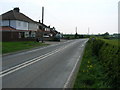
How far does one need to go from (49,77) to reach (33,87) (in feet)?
6.70

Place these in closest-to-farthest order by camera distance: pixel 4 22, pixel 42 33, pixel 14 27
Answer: pixel 42 33 → pixel 14 27 → pixel 4 22

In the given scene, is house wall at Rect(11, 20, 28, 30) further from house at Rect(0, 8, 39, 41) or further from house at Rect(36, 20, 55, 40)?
house at Rect(36, 20, 55, 40)

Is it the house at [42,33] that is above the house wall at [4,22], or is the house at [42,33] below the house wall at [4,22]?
below

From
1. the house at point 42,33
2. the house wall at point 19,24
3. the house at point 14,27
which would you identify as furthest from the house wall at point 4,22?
the house at point 42,33

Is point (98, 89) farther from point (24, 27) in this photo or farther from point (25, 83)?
point (24, 27)

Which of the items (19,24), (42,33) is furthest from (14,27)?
(42,33)

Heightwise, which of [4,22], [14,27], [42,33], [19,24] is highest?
[4,22]

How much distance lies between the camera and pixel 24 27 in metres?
57.3

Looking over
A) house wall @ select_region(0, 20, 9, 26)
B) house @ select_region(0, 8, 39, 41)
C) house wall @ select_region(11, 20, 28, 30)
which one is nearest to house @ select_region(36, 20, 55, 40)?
house @ select_region(0, 8, 39, 41)

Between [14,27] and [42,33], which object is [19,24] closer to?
[14,27]

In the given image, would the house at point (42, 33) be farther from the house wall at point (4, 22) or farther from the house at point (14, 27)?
the house wall at point (4, 22)

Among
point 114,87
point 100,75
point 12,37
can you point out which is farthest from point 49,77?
point 12,37

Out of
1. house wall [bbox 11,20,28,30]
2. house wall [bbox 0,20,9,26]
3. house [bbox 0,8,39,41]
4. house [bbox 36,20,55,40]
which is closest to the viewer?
house [bbox 0,8,39,41]

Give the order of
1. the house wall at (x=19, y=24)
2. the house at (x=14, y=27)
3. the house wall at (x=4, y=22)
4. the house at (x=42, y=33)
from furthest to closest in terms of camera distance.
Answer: the house at (x=42, y=33) → the house wall at (x=4, y=22) → the house wall at (x=19, y=24) → the house at (x=14, y=27)
